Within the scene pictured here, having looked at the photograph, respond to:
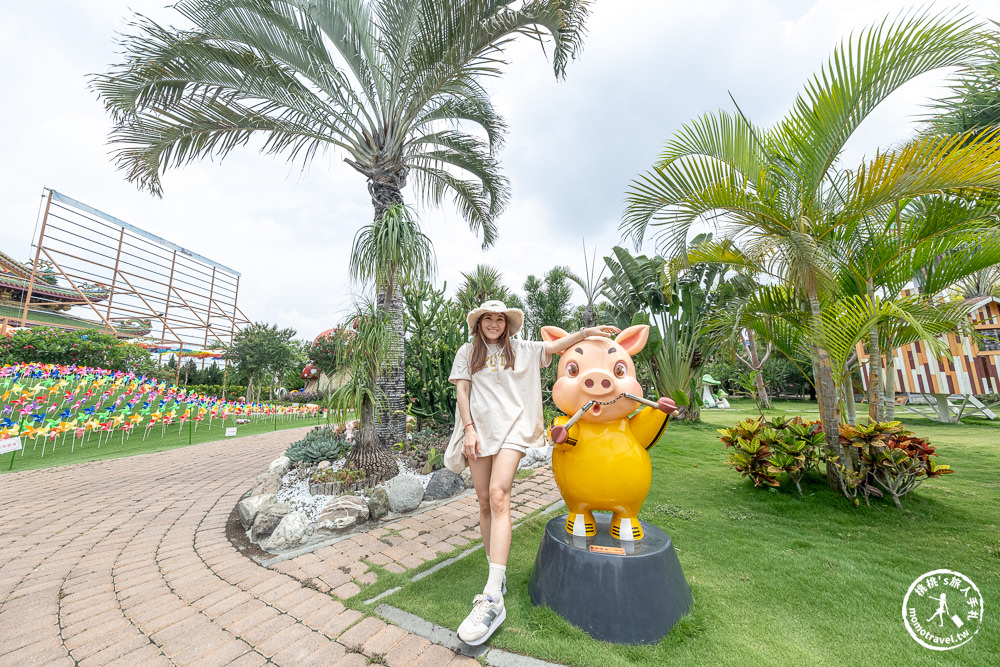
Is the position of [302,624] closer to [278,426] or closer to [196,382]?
[278,426]

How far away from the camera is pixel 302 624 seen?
215cm

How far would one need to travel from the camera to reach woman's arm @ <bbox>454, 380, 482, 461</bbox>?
2.23m

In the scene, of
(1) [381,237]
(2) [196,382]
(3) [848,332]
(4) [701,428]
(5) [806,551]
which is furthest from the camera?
(2) [196,382]

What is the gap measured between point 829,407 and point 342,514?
4.68 metres

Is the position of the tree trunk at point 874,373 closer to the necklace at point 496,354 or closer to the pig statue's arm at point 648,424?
the pig statue's arm at point 648,424

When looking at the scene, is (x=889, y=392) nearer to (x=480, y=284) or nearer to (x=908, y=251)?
(x=908, y=251)

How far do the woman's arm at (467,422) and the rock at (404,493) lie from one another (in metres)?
1.92

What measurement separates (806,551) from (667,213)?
10.1ft

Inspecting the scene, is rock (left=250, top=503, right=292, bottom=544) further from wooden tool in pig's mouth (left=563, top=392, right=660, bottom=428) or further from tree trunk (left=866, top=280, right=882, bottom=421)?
tree trunk (left=866, top=280, right=882, bottom=421)

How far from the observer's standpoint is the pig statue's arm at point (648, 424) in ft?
7.77

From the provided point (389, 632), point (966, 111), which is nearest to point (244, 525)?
point (389, 632)

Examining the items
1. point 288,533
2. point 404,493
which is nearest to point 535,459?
point 404,493

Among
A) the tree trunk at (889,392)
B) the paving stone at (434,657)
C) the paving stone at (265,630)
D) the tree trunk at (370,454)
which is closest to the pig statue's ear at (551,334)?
the paving stone at (434,657)

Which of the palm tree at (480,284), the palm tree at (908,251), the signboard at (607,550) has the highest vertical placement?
the palm tree at (480,284)
